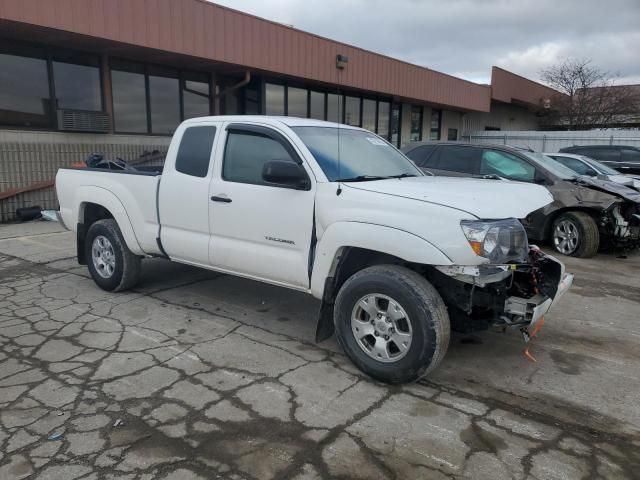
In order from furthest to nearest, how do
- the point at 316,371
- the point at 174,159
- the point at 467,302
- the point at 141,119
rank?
the point at 141,119, the point at 174,159, the point at 316,371, the point at 467,302

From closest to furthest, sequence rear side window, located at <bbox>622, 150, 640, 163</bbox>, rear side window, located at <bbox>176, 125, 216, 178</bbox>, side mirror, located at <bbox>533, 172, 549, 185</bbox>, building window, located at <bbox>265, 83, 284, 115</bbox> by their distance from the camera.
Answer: rear side window, located at <bbox>176, 125, 216, 178</bbox> → side mirror, located at <bbox>533, 172, 549, 185</bbox> → building window, located at <bbox>265, 83, 284, 115</bbox> → rear side window, located at <bbox>622, 150, 640, 163</bbox>

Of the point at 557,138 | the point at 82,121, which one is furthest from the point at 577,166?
the point at 557,138

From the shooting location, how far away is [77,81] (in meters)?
11.2

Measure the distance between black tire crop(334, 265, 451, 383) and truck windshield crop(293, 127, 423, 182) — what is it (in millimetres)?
910

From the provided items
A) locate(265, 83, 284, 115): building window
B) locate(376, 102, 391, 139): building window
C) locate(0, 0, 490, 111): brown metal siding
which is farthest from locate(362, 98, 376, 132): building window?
locate(265, 83, 284, 115): building window

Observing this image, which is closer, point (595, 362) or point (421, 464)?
point (421, 464)

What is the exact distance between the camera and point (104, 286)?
18.9 ft

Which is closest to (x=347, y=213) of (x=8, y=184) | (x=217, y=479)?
(x=217, y=479)

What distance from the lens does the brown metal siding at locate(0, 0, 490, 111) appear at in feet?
30.6

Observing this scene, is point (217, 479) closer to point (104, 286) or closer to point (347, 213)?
point (347, 213)

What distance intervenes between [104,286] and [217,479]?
376 centimetres

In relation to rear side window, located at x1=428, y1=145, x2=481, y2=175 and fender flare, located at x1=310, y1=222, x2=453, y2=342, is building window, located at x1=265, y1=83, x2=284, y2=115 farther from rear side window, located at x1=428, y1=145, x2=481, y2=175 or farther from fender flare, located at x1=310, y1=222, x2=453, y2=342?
fender flare, located at x1=310, y1=222, x2=453, y2=342

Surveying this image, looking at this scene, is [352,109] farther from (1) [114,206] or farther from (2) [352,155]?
(2) [352,155]

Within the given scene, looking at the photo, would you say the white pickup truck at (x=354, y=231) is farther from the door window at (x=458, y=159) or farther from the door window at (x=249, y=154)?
the door window at (x=458, y=159)
